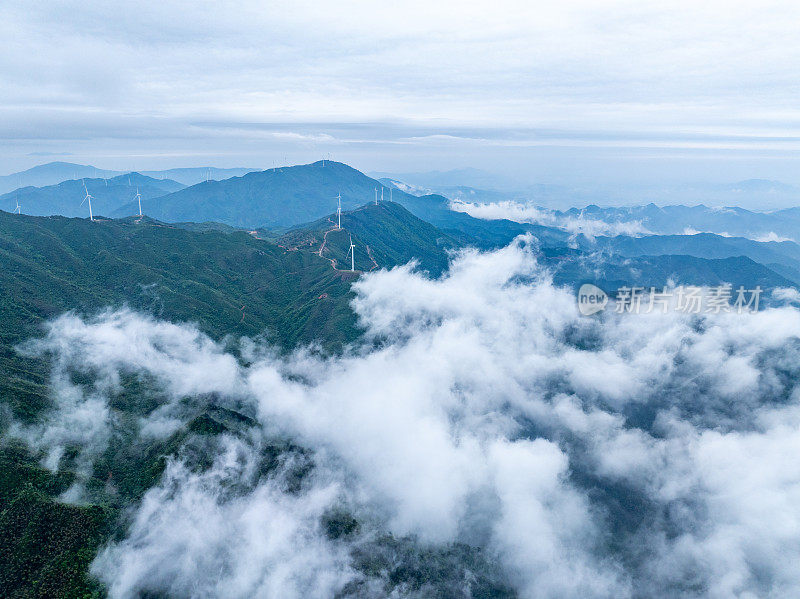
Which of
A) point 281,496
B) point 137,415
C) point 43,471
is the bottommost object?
point 281,496

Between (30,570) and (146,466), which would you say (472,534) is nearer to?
(146,466)

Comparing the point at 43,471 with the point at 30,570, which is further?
the point at 43,471

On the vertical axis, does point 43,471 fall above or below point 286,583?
above

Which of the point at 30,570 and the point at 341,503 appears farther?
the point at 341,503

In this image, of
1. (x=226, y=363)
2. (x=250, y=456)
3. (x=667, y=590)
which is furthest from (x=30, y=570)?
(x=667, y=590)

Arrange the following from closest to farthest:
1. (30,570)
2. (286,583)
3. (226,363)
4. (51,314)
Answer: (30,570), (286,583), (51,314), (226,363)

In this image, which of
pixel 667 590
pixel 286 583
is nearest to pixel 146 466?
pixel 286 583

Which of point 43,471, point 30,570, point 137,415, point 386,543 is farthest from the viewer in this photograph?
point 137,415

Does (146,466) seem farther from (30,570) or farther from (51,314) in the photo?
(51,314)

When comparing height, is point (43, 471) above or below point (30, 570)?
above
